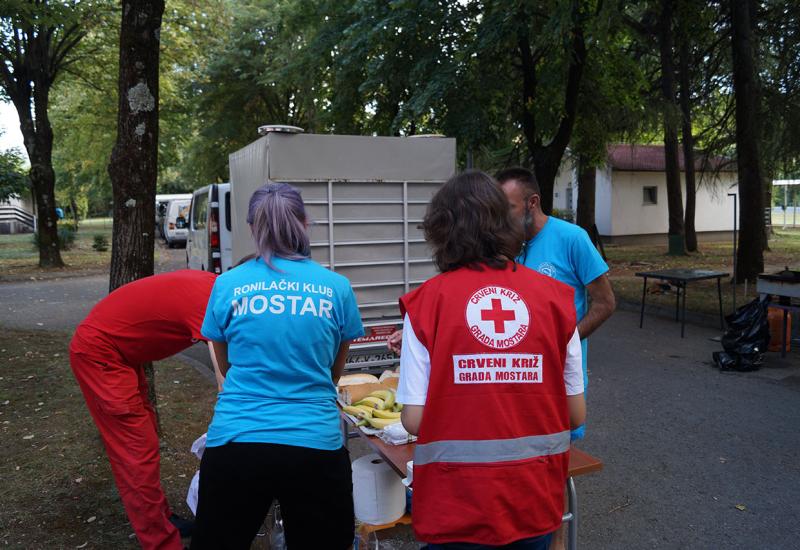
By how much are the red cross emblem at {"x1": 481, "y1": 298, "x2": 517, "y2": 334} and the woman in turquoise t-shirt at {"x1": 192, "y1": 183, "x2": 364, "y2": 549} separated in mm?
713

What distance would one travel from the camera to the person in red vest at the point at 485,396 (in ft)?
5.78

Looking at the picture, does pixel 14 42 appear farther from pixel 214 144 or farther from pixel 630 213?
pixel 630 213

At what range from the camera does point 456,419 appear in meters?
1.77

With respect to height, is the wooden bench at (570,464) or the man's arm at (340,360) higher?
the man's arm at (340,360)

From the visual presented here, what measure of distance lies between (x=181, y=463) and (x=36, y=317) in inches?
328

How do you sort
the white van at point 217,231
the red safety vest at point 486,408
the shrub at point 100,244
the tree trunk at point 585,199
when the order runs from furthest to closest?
the shrub at point 100,244, the tree trunk at point 585,199, the white van at point 217,231, the red safety vest at point 486,408

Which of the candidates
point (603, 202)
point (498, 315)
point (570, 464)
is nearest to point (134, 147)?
point (570, 464)

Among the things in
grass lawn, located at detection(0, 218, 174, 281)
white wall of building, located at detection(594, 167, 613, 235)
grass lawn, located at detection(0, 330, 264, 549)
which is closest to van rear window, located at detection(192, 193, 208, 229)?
grass lawn, located at detection(0, 330, 264, 549)

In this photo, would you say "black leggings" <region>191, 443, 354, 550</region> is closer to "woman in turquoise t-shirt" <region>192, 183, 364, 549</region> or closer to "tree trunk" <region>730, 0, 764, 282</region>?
"woman in turquoise t-shirt" <region>192, 183, 364, 549</region>

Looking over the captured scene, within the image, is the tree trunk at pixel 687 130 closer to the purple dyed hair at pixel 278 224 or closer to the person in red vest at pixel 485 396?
the purple dyed hair at pixel 278 224

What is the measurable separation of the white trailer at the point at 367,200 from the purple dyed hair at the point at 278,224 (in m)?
3.63

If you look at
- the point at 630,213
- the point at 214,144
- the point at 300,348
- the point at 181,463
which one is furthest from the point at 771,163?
the point at 214,144

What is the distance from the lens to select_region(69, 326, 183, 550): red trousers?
10.6ft

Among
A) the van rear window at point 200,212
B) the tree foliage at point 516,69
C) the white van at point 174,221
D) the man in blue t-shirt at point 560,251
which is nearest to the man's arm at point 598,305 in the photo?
the man in blue t-shirt at point 560,251
